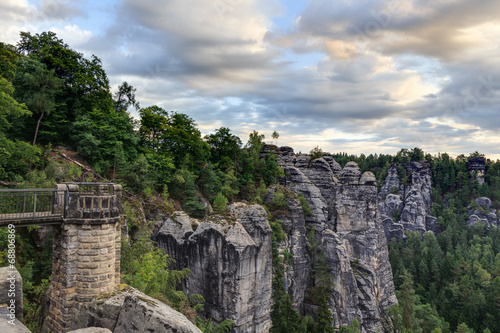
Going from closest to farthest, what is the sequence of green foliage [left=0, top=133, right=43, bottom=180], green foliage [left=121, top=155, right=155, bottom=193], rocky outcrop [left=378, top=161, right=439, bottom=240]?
green foliage [left=0, top=133, right=43, bottom=180] → green foliage [left=121, top=155, right=155, bottom=193] → rocky outcrop [left=378, top=161, right=439, bottom=240]

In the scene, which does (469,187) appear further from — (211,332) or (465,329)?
(211,332)

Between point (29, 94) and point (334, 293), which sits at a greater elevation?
point (29, 94)

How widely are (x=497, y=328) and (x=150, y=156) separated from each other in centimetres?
5128

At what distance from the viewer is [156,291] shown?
1293 cm

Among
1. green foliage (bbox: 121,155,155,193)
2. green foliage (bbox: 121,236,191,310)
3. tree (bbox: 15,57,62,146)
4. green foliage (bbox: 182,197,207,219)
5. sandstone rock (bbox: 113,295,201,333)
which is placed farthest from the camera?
green foliage (bbox: 182,197,207,219)

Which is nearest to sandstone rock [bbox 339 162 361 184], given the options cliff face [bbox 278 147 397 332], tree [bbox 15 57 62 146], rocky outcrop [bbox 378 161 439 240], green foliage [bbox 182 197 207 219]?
cliff face [bbox 278 147 397 332]

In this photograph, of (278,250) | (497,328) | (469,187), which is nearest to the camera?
(278,250)

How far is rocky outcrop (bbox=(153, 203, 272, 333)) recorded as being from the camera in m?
19.7

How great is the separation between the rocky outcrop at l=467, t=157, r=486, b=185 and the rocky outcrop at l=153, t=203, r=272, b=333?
102 metres

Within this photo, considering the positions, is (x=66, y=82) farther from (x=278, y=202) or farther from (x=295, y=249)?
(x=295, y=249)

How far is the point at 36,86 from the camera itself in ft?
69.0

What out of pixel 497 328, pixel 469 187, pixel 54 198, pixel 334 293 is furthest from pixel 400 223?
pixel 54 198

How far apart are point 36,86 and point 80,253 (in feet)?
60.2

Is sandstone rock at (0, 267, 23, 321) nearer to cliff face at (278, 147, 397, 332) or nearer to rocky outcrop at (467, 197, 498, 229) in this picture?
cliff face at (278, 147, 397, 332)
